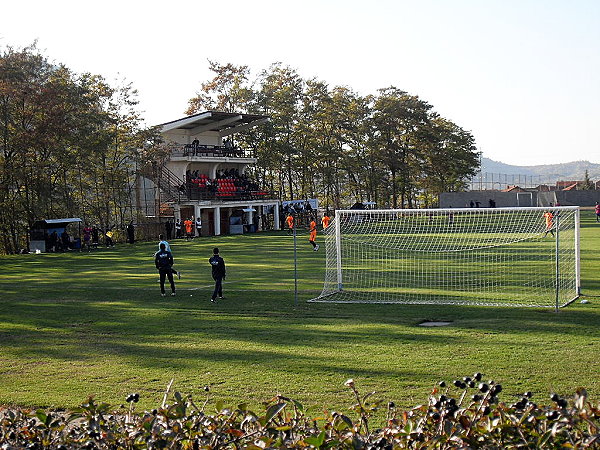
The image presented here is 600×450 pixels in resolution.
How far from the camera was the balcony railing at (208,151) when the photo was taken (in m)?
58.5

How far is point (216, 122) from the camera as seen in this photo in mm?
61000

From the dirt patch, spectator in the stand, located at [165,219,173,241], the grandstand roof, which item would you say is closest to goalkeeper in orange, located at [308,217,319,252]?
the dirt patch

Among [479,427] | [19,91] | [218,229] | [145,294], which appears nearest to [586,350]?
[479,427]

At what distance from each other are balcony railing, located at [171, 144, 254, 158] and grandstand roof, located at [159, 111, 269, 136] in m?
1.56

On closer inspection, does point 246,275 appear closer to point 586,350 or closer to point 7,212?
point 586,350

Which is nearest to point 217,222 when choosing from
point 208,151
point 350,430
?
point 208,151

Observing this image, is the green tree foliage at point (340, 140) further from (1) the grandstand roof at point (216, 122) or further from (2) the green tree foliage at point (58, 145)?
(2) the green tree foliage at point (58, 145)

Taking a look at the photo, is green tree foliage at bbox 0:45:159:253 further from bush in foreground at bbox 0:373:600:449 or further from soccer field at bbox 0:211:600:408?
bush in foreground at bbox 0:373:600:449

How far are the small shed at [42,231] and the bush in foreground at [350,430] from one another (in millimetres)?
42082

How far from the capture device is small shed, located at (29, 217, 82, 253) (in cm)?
4397

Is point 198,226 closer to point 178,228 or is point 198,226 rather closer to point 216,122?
point 178,228

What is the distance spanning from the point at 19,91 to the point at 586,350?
1659 inches

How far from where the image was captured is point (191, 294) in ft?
63.4

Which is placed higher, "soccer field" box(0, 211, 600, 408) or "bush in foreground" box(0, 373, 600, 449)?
"bush in foreground" box(0, 373, 600, 449)
